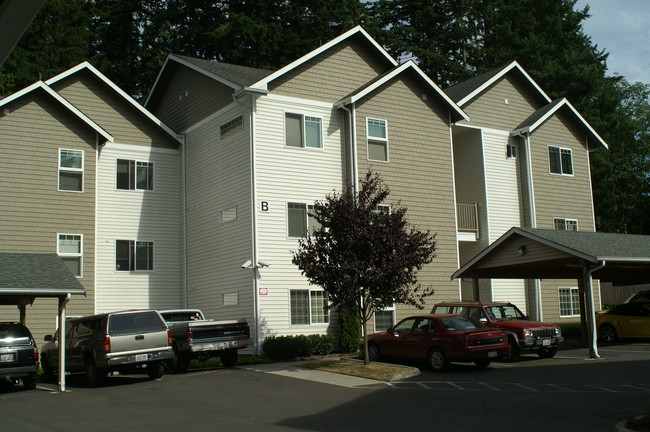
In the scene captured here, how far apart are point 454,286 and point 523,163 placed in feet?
24.6

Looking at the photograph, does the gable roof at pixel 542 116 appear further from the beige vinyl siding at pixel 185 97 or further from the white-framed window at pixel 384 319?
the beige vinyl siding at pixel 185 97

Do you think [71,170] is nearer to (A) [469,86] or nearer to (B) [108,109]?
(B) [108,109]

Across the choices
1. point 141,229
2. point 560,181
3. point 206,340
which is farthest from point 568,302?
point 141,229

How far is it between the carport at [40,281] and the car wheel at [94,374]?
0.83 meters

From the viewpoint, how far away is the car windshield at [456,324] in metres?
17.5

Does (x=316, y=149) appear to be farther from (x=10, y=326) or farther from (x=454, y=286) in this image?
(x=10, y=326)

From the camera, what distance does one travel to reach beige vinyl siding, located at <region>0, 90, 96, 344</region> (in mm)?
22625

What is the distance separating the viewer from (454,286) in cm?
2595

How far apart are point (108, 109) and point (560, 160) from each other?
2003cm

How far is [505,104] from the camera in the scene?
30.4 m

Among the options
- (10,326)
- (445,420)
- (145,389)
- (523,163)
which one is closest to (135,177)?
(10,326)

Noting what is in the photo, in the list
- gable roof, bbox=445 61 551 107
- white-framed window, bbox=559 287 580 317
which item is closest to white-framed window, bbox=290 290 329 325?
gable roof, bbox=445 61 551 107

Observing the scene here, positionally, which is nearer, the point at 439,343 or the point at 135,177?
the point at 439,343

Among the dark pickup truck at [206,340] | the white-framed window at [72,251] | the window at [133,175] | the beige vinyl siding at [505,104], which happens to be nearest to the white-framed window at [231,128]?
the window at [133,175]
